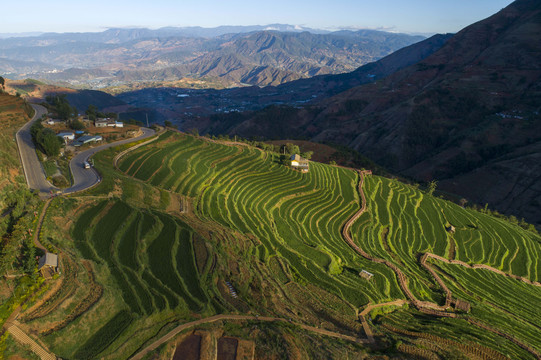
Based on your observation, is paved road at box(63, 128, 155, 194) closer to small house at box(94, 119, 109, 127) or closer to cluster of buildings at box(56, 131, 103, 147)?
cluster of buildings at box(56, 131, 103, 147)

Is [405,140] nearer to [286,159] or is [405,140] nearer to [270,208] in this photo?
[286,159]

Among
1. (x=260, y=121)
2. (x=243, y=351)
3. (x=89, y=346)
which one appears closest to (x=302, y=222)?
(x=243, y=351)

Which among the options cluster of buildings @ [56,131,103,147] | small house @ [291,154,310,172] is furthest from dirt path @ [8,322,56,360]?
small house @ [291,154,310,172]

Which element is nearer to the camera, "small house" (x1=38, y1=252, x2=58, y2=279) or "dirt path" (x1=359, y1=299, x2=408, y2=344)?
"small house" (x1=38, y1=252, x2=58, y2=279)

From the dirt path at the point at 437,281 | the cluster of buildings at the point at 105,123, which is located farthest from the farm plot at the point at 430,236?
the cluster of buildings at the point at 105,123

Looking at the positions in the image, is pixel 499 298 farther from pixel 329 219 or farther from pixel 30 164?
pixel 30 164

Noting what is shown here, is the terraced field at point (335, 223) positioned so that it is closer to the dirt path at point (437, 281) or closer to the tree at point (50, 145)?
the dirt path at point (437, 281)
